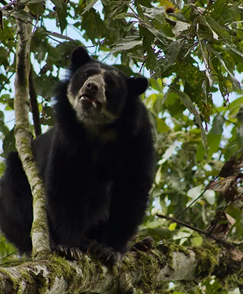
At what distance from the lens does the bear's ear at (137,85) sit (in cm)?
557

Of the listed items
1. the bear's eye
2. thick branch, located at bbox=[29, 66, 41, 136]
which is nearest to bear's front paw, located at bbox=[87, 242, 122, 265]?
the bear's eye

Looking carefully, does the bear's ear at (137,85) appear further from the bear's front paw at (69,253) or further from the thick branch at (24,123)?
the bear's front paw at (69,253)

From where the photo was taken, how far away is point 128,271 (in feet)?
14.1

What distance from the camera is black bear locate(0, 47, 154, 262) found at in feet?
16.1

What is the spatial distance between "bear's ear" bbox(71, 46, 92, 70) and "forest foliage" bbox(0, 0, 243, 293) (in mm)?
118

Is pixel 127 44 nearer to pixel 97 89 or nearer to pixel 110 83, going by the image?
pixel 97 89

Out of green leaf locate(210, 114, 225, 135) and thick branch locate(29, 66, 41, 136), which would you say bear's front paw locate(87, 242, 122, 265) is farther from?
thick branch locate(29, 66, 41, 136)

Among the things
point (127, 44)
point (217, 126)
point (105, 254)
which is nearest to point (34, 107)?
point (217, 126)

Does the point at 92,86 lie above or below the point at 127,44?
above

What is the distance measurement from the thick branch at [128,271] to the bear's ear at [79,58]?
232 centimetres

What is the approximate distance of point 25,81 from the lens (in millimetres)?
5188

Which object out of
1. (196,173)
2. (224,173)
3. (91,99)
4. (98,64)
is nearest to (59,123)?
(91,99)

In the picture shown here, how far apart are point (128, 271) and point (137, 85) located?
2.23 m

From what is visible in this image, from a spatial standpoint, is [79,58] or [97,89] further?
[79,58]
